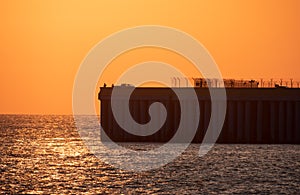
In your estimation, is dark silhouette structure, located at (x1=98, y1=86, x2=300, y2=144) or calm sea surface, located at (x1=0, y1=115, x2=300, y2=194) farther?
dark silhouette structure, located at (x1=98, y1=86, x2=300, y2=144)

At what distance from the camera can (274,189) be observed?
8150cm

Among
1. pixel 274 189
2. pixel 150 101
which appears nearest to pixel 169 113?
pixel 150 101

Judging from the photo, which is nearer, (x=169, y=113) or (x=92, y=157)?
(x=92, y=157)

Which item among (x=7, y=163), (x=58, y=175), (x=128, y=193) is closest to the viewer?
(x=128, y=193)

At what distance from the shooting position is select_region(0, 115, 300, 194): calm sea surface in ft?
266

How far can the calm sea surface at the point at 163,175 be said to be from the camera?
81.1 meters

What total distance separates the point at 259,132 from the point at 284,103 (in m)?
5.43

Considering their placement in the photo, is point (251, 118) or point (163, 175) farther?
point (251, 118)

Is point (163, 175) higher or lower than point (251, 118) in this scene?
lower

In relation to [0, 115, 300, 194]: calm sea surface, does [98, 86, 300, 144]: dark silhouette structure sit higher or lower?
higher

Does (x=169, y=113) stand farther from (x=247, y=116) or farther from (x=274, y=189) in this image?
(x=274, y=189)

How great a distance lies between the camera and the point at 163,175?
308 feet

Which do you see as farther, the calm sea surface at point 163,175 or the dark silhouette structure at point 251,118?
the dark silhouette structure at point 251,118

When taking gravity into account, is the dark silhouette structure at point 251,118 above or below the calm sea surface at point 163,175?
above
